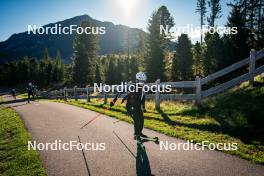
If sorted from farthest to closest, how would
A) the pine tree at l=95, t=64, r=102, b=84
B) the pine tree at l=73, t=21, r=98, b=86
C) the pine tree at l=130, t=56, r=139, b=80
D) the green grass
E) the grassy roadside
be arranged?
the pine tree at l=95, t=64, r=102, b=84 → the pine tree at l=73, t=21, r=98, b=86 → the pine tree at l=130, t=56, r=139, b=80 → the green grass → the grassy roadside

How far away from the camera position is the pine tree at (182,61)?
40.3 meters

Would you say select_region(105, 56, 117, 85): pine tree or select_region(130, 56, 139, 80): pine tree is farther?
select_region(105, 56, 117, 85): pine tree

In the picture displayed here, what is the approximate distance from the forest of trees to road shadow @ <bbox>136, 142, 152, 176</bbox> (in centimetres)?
2540

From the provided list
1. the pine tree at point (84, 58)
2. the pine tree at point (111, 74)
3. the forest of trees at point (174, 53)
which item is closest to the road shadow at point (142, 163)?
the forest of trees at point (174, 53)

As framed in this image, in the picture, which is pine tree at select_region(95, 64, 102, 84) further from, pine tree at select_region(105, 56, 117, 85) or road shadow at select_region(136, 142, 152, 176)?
road shadow at select_region(136, 142, 152, 176)

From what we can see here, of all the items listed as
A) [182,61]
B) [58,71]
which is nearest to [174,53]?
[182,61]

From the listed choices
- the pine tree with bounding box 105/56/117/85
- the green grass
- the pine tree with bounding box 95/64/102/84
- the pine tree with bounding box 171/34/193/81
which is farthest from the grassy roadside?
the pine tree with bounding box 105/56/117/85

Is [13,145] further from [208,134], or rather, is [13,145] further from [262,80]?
[262,80]

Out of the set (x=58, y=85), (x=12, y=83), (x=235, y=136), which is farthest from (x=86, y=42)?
(x=12, y=83)

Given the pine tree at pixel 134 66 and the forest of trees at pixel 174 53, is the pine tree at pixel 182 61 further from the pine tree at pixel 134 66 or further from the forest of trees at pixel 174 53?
the pine tree at pixel 134 66

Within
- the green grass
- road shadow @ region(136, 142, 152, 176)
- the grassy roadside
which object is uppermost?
the green grass

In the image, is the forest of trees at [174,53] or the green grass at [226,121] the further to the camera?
the forest of trees at [174,53]

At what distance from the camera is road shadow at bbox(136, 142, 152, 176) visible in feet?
18.3

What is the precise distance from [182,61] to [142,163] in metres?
35.4
